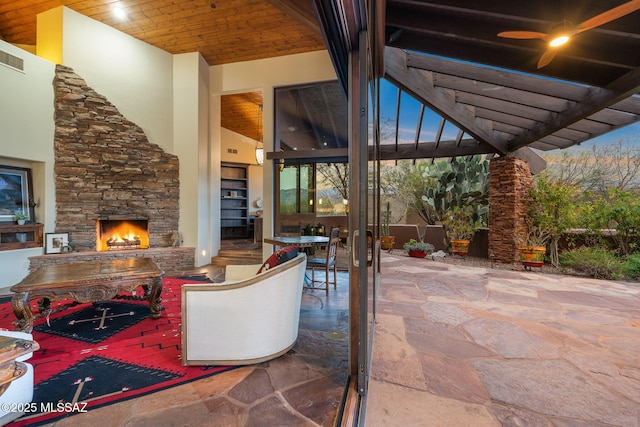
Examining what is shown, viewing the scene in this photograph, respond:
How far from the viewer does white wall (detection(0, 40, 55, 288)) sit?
14.1 feet

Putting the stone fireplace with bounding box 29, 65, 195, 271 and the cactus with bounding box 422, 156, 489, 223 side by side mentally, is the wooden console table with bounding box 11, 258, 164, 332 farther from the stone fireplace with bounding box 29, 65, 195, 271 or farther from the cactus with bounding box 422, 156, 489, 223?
the cactus with bounding box 422, 156, 489, 223

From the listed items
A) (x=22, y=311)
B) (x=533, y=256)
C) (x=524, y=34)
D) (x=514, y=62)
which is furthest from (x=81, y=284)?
(x=533, y=256)

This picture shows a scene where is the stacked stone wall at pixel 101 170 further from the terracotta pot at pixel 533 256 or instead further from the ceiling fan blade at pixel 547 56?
the terracotta pot at pixel 533 256

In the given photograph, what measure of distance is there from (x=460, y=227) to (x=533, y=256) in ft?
6.36

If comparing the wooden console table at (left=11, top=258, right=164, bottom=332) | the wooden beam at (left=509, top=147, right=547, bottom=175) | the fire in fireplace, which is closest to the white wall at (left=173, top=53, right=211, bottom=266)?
the fire in fireplace

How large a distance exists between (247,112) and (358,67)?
6.58m

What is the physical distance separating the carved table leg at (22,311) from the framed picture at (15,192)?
3201mm

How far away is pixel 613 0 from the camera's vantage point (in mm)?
2328

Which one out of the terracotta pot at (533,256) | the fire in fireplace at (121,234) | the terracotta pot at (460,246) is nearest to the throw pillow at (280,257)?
the fire in fireplace at (121,234)

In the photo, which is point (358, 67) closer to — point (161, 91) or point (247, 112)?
point (161, 91)

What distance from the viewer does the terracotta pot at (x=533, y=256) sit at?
5.54 metres

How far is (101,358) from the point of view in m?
2.27

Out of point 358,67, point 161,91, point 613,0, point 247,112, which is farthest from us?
point 247,112

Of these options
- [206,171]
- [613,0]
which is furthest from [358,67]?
[206,171]
